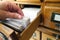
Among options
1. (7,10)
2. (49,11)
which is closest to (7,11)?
(7,10)

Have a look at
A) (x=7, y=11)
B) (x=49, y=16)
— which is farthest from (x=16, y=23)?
(x=49, y=16)

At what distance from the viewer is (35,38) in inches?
25.1

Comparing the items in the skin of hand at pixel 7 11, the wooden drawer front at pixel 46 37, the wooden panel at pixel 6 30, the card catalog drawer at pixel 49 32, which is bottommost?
the wooden drawer front at pixel 46 37

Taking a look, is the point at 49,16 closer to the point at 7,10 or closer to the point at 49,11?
the point at 49,11

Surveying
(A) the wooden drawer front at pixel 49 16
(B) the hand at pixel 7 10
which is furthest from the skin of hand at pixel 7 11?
(A) the wooden drawer front at pixel 49 16

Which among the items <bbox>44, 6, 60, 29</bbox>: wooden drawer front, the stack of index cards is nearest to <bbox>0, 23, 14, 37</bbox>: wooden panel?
the stack of index cards

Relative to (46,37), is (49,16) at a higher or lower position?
higher

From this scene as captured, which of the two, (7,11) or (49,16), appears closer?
(7,11)

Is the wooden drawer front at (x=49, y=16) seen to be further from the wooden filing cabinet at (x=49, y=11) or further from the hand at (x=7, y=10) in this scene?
the hand at (x=7, y=10)

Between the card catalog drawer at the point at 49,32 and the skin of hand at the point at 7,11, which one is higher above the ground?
the skin of hand at the point at 7,11

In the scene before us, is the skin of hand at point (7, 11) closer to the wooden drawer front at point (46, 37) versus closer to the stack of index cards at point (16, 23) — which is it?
the stack of index cards at point (16, 23)

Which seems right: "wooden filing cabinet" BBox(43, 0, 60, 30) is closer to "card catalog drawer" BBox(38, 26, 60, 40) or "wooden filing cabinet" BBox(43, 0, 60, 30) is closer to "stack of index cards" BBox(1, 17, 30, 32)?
"card catalog drawer" BBox(38, 26, 60, 40)

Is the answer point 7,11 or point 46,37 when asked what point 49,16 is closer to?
point 46,37

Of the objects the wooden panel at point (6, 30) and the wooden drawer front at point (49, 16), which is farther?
the wooden drawer front at point (49, 16)
